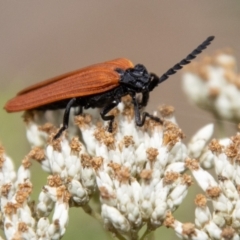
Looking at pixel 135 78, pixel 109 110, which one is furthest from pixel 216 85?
pixel 109 110

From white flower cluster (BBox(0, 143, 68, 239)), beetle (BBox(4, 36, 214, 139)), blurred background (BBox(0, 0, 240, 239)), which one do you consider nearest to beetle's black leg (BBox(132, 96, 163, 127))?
beetle (BBox(4, 36, 214, 139))

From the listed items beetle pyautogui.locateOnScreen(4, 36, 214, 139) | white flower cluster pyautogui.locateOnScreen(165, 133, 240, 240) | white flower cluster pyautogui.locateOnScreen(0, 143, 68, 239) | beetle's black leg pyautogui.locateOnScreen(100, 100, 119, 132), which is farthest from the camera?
beetle pyautogui.locateOnScreen(4, 36, 214, 139)

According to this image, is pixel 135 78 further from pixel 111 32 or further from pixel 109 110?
pixel 111 32

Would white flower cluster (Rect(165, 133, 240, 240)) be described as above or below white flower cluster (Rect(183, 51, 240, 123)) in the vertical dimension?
below

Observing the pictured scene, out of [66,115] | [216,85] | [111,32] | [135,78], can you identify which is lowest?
[66,115]

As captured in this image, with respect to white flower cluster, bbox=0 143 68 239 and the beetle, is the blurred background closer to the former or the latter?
the beetle

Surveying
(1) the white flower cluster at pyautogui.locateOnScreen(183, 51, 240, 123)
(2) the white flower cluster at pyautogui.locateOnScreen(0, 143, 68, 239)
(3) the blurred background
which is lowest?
(2) the white flower cluster at pyautogui.locateOnScreen(0, 143, 68, 239)
